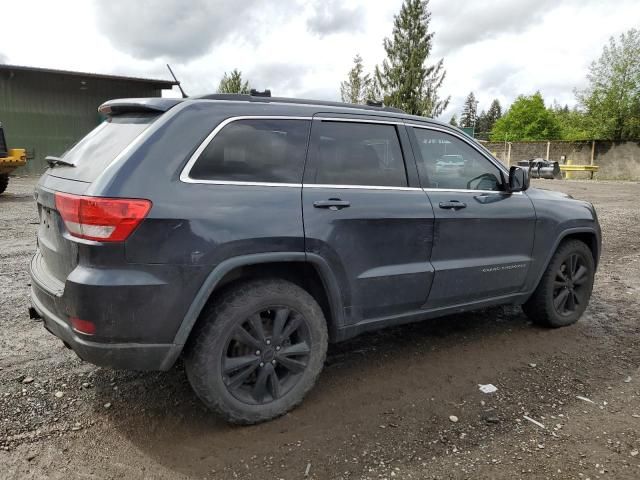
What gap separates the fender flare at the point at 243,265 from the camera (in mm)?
2564

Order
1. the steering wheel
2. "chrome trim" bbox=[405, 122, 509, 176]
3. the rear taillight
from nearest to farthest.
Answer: the rear taillight → "chrome trim" bbox=[405, 122, 509, 176] → the steering wheel

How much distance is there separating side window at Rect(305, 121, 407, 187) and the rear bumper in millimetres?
1285

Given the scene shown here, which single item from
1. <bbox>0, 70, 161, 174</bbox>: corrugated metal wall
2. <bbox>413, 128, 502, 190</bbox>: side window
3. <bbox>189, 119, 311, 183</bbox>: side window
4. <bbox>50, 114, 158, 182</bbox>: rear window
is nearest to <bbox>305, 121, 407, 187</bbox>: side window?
<bbox>189, 119, 311, 183</bbox>: side window

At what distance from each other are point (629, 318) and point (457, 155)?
2591 mm

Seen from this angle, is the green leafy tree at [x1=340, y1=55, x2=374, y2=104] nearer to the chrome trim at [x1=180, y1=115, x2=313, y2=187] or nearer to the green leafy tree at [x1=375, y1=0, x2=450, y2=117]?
the green leafy tree at [x1=375, y1=0, x2=450, y2=117]

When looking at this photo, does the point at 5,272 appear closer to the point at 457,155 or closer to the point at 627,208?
the point at 457,155

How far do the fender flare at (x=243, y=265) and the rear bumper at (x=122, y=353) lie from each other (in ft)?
0.30

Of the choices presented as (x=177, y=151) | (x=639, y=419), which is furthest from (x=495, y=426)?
(x=177, y=151)

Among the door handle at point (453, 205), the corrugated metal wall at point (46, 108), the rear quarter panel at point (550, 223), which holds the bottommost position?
the rear quarter panel at point (550, 223)

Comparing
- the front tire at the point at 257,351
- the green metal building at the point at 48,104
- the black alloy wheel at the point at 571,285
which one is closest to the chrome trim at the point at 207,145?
the front tire at the point at 257,351

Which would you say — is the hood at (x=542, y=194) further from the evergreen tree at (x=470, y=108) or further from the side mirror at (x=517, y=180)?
the evergreen tree at (x=470, y=108)

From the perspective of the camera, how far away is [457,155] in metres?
3.84

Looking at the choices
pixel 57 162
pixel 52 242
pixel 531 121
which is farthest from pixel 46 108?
pixel 531 121

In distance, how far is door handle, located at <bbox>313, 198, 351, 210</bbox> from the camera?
116 inches
